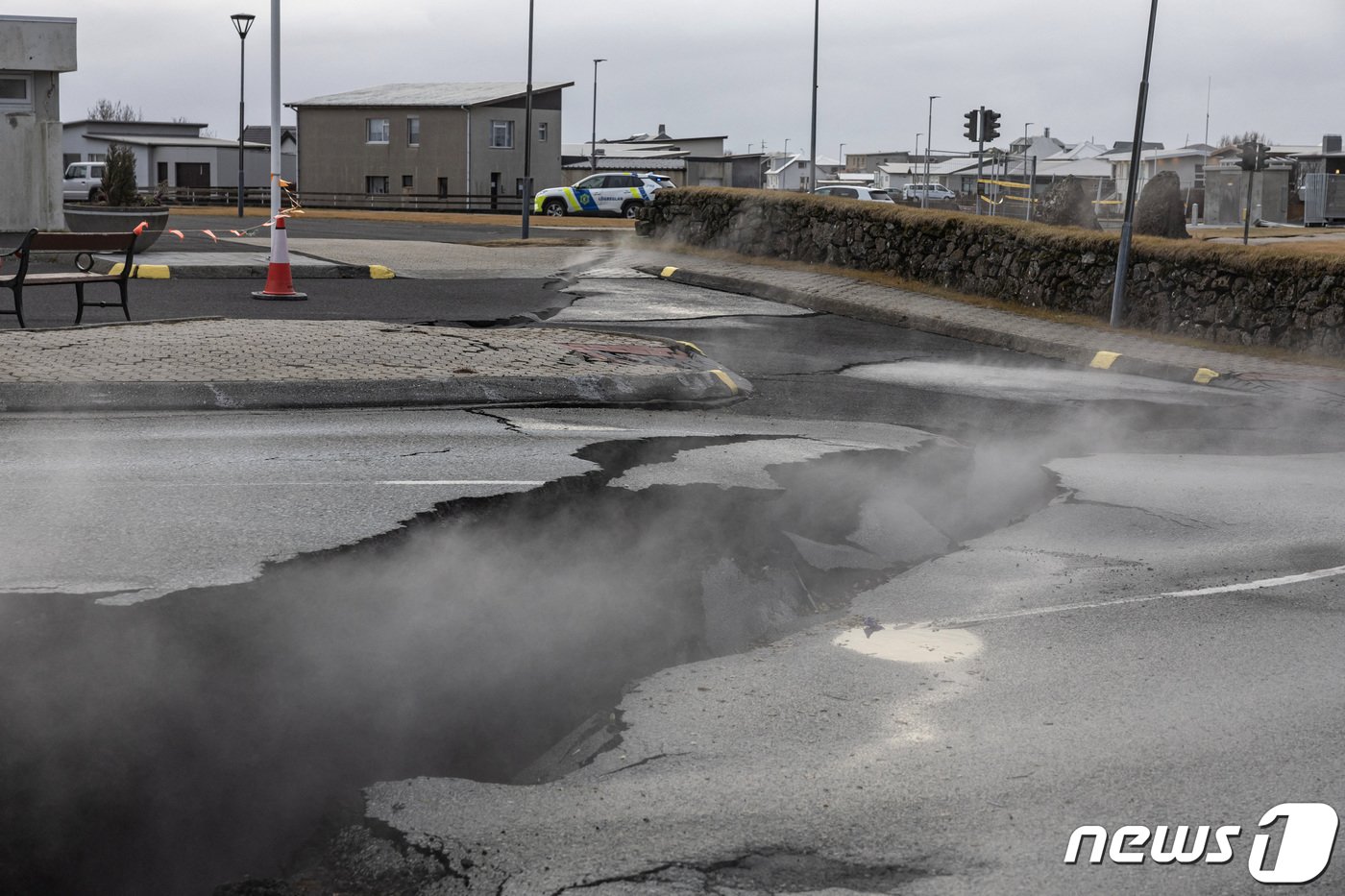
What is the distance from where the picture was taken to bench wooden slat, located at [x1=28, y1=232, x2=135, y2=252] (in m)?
13.8

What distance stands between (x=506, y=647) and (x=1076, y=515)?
3642 mm

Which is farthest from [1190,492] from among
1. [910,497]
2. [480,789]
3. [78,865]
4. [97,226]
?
[97,226]

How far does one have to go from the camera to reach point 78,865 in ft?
12.0

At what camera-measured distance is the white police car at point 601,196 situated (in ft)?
162

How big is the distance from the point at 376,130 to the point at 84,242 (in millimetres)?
51991

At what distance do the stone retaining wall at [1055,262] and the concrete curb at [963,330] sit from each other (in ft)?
6.90

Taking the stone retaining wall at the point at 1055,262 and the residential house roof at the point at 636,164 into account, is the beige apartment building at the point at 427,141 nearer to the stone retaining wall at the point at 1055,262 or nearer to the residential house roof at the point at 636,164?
the residential house roof at the point at 636,164

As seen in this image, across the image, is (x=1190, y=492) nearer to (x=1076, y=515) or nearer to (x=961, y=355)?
(x=1076, y=515)

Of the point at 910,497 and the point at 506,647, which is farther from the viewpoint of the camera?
the point at 910,497

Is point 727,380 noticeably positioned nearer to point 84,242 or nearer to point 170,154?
point 84,242

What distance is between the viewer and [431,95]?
64.6 metres

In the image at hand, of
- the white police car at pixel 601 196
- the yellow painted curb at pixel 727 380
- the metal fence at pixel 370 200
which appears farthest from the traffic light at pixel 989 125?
the metal fence at pixel 370 200

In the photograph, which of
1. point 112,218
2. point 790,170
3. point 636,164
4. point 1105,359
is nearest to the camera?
point 1105,359

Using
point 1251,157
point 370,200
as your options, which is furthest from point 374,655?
point 370,200
